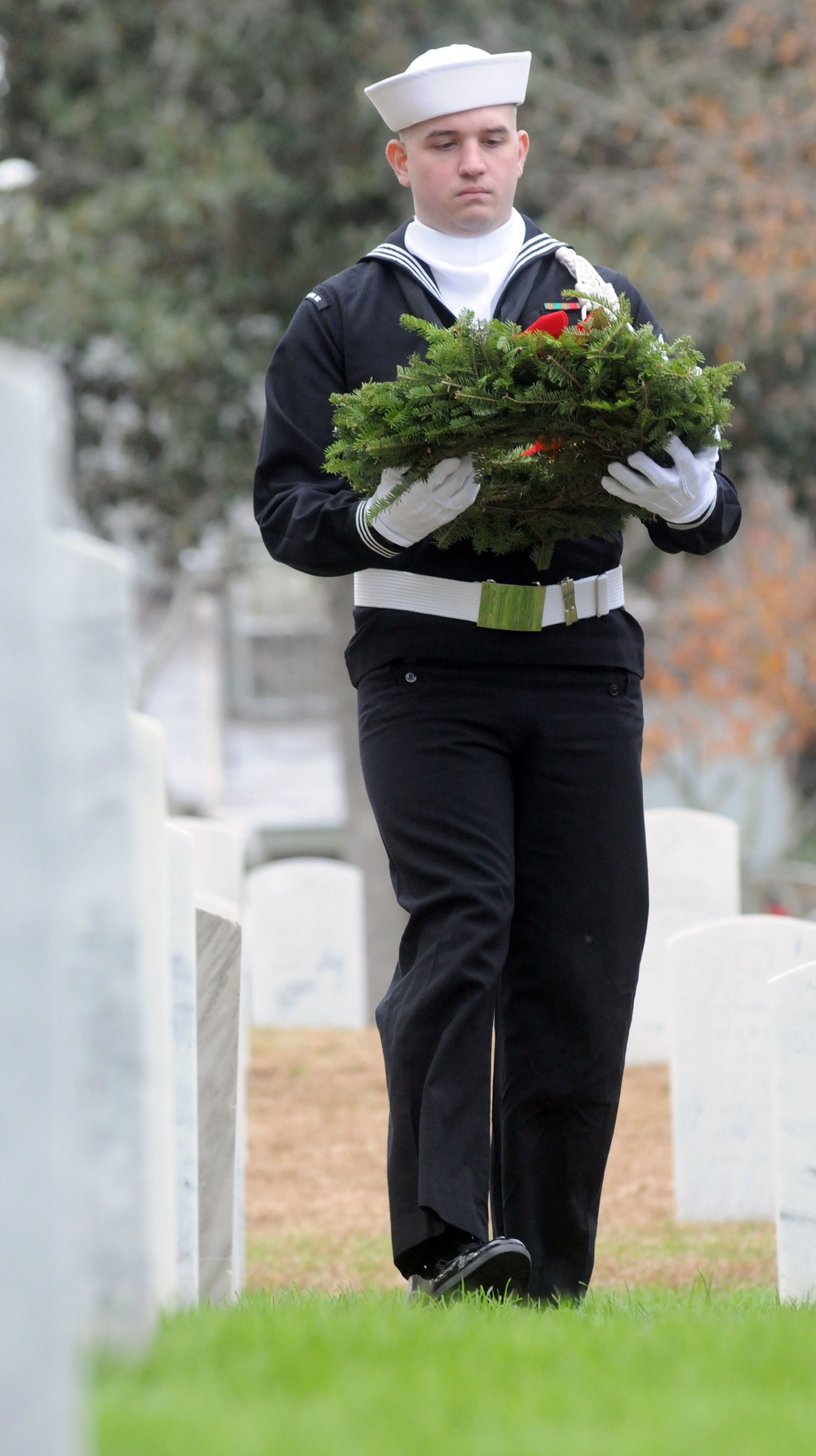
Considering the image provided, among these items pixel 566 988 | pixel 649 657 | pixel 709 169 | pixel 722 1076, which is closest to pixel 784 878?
pixel 649 657

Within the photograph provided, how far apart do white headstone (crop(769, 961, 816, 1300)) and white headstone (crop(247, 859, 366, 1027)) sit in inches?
238

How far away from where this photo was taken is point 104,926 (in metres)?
2.32

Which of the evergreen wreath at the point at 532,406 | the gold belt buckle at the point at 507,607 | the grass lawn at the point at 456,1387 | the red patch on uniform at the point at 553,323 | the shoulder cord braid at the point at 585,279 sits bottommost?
the grass lawn at the point at 456,1387

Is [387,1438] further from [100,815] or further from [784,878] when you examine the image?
[784,878]

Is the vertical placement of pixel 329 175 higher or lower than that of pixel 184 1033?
higher

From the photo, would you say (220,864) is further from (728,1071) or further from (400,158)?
(400,158)

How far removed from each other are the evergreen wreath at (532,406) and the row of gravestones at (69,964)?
1.02 m

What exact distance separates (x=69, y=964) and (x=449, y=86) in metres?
2.91

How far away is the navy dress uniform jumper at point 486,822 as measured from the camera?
13.2 feet

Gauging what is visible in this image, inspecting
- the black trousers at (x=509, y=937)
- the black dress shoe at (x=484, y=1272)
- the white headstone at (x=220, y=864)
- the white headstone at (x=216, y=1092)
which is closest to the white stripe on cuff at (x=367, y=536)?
the black trousers at (x=509, y=937)

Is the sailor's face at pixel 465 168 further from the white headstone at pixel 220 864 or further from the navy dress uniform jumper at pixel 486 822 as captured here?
the white headstone at pixel 220 864

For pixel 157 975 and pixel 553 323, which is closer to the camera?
pixel 157 975

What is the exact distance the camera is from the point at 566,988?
427 centimetres

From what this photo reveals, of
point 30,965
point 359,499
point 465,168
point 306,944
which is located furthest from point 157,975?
point 306,944
